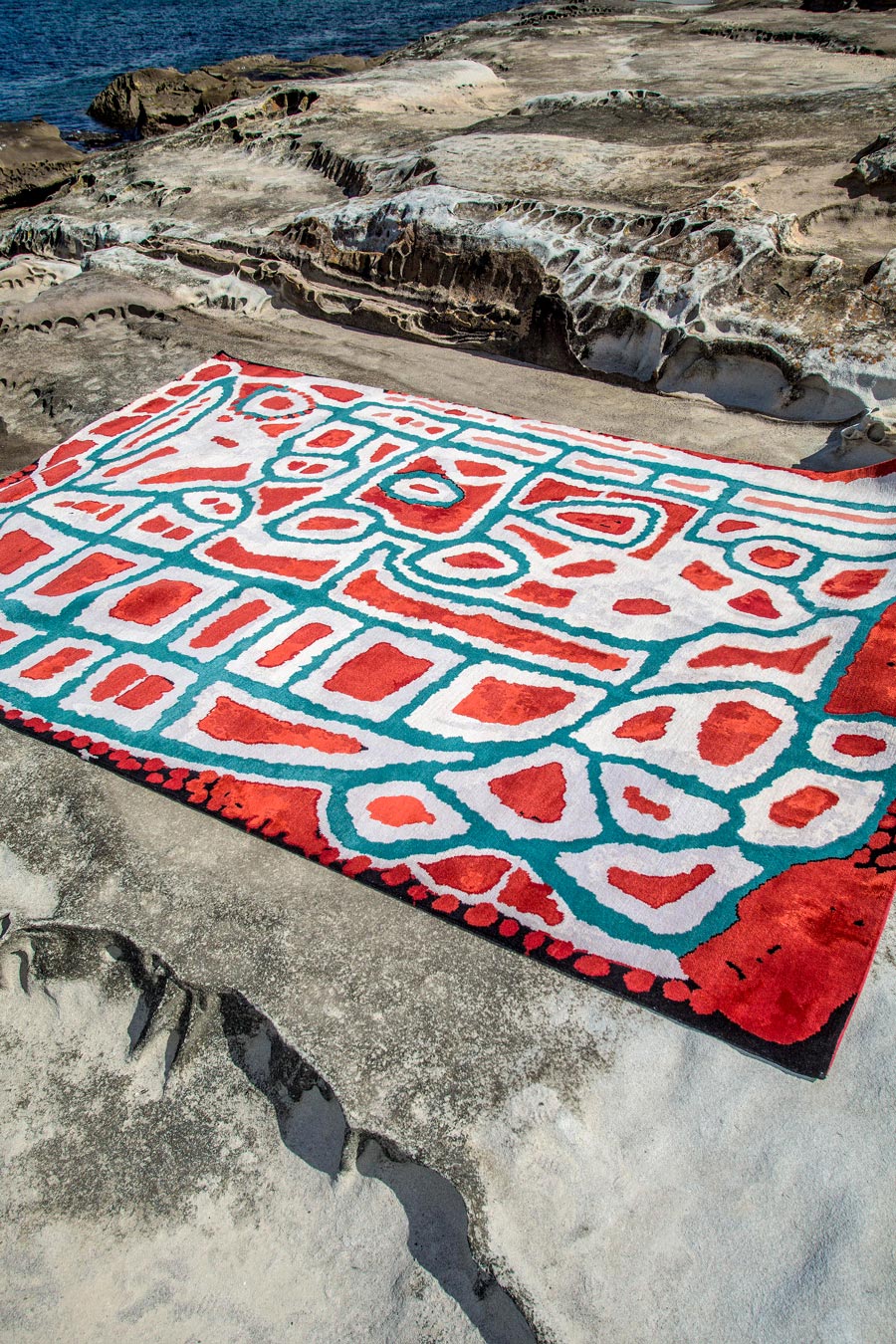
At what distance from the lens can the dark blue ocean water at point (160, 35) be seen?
63.3 feet

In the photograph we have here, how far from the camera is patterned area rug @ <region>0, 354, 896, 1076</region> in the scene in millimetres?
2193

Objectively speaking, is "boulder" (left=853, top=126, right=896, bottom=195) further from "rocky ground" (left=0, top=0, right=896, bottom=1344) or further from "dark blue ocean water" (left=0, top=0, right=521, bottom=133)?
"dark blue ocean water" (left=0, top=0, right=521, bottom=133)

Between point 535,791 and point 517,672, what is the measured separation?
1.72 ft

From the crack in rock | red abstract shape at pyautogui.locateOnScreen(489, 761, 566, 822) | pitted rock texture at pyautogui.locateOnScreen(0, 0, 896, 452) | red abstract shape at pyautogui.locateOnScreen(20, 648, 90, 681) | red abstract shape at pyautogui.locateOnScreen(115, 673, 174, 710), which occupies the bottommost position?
the crack in rock

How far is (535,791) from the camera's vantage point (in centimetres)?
253

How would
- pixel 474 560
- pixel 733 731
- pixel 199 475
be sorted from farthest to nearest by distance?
pixel 199 475 < pixel 474 560 < pixel 733 731

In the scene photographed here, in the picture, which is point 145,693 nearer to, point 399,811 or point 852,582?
point 399,811

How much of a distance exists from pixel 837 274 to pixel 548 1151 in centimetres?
419

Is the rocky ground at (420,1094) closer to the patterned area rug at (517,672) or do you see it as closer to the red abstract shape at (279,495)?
the patterned area rug at (517,672)

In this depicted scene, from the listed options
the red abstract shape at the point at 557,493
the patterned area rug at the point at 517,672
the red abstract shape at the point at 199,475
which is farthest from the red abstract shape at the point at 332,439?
the red abstract shape at the point at 557,493

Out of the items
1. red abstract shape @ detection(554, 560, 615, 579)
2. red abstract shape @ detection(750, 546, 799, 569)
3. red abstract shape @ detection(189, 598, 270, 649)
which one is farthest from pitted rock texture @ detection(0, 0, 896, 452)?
red abstract shape @ detection(189, 598, 270, 649)

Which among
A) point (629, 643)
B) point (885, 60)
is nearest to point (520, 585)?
point (629, 643)

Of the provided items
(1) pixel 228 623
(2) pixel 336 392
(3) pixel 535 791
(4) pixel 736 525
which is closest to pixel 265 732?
(1) pixel 228 623

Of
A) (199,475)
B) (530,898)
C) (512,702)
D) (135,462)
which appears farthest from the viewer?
(135,462)
